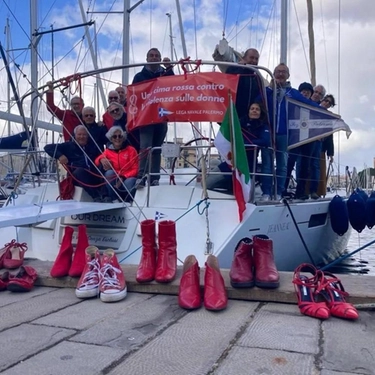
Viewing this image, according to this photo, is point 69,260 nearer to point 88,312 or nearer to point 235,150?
point 88,312

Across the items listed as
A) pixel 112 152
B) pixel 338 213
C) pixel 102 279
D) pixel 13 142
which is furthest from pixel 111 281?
pixel 13 142

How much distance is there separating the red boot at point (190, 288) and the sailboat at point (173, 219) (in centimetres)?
141

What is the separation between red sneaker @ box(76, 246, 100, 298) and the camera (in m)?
4.23

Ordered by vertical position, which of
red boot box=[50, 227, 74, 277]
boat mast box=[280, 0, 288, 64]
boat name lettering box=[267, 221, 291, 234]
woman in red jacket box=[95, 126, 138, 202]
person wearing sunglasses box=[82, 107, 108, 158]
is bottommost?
red boot box=[50, 227, 74, 277]

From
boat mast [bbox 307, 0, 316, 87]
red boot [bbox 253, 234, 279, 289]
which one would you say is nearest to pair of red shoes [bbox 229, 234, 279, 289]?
red boot [bbox 253, 234, 279, 289]

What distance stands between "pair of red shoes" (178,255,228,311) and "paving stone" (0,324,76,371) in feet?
3.06

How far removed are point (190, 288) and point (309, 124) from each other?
4.41m

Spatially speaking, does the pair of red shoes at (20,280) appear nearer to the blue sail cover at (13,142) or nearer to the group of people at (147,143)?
the group of people at (147,143)

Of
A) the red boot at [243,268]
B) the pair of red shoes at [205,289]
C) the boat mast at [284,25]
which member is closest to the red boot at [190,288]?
the pair of red shoes at [205,289]

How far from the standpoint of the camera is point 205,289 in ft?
13.0

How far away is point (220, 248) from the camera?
222 inches

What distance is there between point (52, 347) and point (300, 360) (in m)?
1.41

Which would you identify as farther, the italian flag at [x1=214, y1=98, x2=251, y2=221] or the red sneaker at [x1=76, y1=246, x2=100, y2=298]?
the italian flag at [x1=214, y1=98, x2=251, y2=221]

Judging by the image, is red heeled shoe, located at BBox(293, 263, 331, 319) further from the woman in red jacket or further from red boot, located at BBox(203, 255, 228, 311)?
the woman in red jacket
